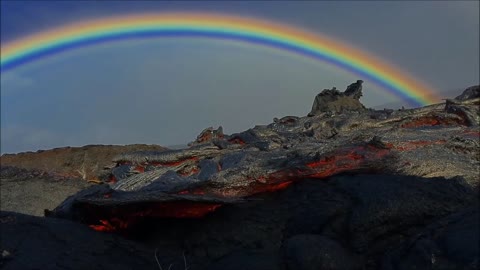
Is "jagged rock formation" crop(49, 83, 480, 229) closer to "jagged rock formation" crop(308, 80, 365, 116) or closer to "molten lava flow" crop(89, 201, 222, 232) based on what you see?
"molten lava flow" crop(89, 201, 222, 232)

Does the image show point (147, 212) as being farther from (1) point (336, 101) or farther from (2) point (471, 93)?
(2) point (471, 93)

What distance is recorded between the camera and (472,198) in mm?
4773

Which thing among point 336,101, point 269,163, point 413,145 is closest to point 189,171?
point 269,163

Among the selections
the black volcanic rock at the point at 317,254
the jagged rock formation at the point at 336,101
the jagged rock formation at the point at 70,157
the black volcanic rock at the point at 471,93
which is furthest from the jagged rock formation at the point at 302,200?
the jagged rock formation at the point at 70,157

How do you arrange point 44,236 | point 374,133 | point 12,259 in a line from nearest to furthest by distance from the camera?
point 12,259 → point 44,236 → point 374,133

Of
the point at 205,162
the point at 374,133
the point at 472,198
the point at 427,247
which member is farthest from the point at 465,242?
the point at 205,162

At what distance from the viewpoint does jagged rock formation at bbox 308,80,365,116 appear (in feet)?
27.4

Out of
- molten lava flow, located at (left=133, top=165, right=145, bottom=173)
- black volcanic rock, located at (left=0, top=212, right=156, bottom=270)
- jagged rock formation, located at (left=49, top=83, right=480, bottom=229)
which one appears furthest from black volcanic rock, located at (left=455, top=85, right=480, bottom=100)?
black volcanic rock, located at (left=0, top=212, right=156, bottom=270)

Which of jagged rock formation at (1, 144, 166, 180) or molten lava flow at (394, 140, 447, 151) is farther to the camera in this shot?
jagged rock formation at (1, 144, 166, 180)

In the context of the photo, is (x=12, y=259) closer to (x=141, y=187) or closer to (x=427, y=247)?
(x=141, y=187)

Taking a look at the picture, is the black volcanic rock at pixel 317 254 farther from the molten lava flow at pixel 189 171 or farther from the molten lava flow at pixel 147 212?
the molten lava flow at pixel 189 171

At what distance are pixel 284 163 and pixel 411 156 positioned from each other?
1.30 meters

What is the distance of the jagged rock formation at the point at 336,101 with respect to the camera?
8.36m

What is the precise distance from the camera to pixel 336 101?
8.58 m
